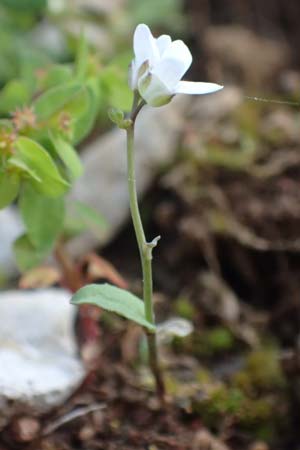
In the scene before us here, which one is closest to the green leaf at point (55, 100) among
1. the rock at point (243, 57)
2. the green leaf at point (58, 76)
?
the green leaf at point (58, 76)

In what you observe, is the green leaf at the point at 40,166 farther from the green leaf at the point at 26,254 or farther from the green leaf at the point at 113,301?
the green leaf at the point at 113,301

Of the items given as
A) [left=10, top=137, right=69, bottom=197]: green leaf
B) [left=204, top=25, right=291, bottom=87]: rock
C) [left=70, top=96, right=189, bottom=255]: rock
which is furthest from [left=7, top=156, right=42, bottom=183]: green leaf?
[left=204, top=25, right=291, bottom=87]: rock

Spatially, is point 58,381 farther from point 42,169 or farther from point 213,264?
point 213,264

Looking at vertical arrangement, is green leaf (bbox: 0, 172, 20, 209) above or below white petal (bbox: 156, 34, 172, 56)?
below

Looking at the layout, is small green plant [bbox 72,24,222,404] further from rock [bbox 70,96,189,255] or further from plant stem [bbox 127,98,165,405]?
rock [bbox 70,96,189,255]

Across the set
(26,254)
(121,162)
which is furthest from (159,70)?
(121,162)

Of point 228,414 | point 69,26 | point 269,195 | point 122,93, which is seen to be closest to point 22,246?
point 122,93
